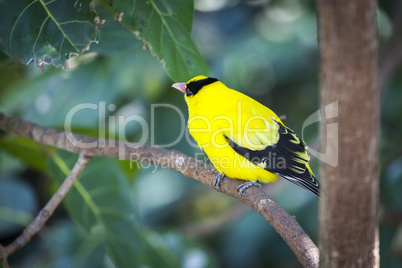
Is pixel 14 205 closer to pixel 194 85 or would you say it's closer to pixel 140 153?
pixel 140 153

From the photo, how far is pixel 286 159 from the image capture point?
2.11 meters

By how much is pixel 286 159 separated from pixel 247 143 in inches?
8.4

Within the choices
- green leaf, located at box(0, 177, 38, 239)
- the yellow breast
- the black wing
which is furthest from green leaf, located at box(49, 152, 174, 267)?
green leaf, located at box(0, 177, 38, 239)

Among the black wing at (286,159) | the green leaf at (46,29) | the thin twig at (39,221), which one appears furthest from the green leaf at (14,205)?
the black wing at (286,159)

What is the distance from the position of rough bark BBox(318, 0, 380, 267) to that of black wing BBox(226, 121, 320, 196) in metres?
0.86

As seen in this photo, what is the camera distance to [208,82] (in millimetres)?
2395

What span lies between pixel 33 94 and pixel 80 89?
1.09ft

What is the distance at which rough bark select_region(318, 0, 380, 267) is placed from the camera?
0.88 meters

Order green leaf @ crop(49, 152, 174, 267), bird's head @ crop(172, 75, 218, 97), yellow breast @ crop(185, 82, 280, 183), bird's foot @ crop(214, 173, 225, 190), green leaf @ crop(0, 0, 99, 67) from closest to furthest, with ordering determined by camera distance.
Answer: green leaf @ crop(0, 0, 99, 67), bird's foot @ crop(214, 173, 225, 190), yellow breast @ crop(185, 82, 280, 183), green leaf @ crop(49, 152, 174, 267), bird's head @ crop(172, 75, 218, 97)

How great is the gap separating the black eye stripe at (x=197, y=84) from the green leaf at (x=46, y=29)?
Answer: 2.61ft

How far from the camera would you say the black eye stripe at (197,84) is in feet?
7.76

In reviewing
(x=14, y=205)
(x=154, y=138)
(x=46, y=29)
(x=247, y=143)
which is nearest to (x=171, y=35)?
(x=46, y=29)

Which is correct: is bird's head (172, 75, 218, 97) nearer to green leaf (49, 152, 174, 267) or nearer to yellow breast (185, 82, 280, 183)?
yellow breast (185, 82, 280, 183)

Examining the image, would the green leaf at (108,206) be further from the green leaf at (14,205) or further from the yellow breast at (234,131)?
the green leaf at (14,205)
